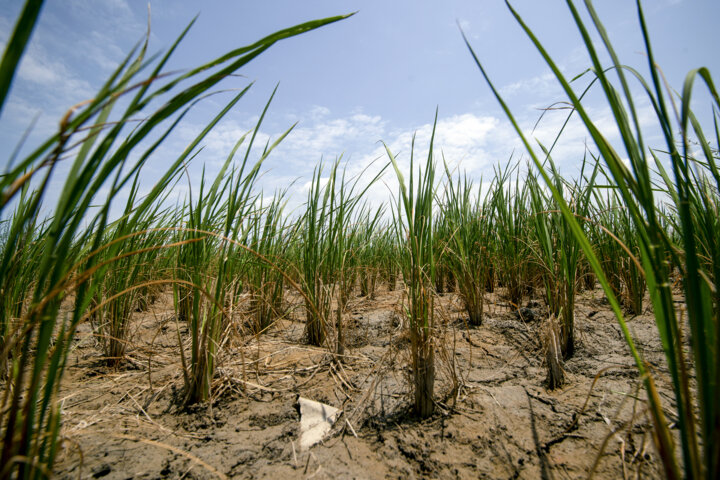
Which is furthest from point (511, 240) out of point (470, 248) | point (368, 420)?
point (368, 420)

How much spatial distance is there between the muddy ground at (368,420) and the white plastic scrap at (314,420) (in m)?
0.02

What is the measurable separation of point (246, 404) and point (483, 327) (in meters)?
1.24

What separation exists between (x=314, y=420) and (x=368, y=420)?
0.52ft

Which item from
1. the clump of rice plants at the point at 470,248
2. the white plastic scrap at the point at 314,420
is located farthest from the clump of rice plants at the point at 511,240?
the white plastic scrap at the point at 314,420

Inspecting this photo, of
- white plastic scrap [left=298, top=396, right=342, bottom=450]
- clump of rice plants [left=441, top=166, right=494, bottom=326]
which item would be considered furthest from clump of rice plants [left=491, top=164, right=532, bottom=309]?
white plastic scrap [left=298, top=396, right=342, bottom=450]

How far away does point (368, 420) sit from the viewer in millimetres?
1007

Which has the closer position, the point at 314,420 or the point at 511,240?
the point at 314,420

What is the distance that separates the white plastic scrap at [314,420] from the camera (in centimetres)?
93

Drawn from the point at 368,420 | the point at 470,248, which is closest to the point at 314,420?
the point at 368,420

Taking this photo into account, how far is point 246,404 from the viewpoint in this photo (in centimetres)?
111

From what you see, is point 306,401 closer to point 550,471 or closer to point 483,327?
point 550,471

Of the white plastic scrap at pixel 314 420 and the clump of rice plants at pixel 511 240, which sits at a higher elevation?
the clump of rice plants at pixel 511 240

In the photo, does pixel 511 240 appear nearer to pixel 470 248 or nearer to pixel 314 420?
pixel 470 248

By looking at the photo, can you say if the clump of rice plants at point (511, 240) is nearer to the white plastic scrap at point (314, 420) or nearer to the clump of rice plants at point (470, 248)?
the clump of rice plants at point (470, 248)
